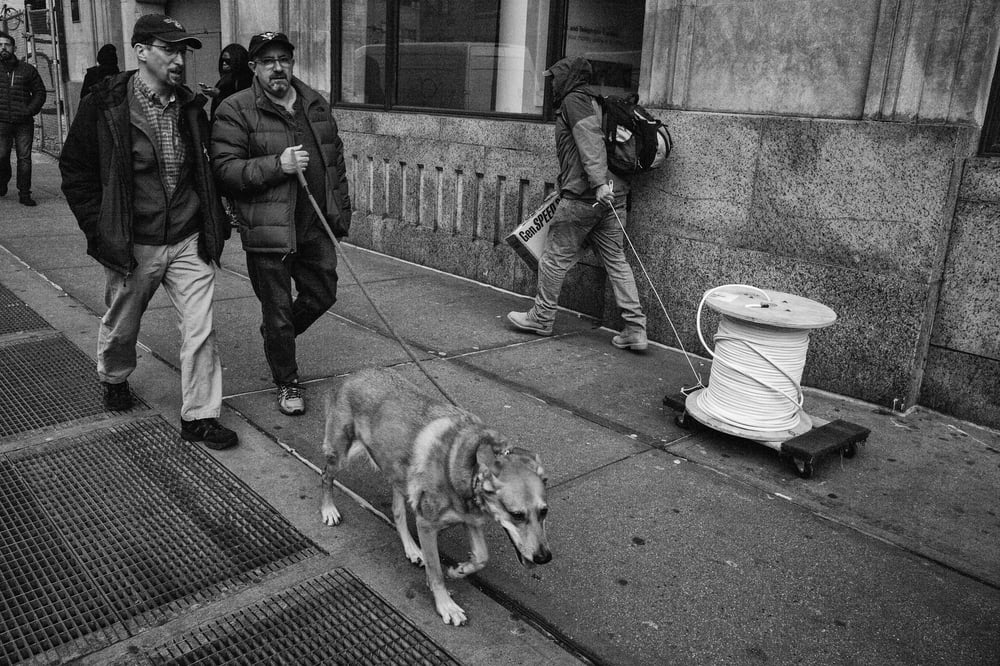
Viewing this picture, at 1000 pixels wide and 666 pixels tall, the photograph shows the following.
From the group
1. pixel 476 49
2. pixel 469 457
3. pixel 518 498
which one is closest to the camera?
pixel 518 498

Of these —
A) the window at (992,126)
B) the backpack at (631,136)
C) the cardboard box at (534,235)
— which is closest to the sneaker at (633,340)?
the cardboard box at (534,235)

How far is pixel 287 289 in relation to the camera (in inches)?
200

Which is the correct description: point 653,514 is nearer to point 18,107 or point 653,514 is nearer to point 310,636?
point 310,636

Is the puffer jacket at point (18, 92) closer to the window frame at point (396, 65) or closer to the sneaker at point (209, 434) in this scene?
the window frame at point (396, 65)

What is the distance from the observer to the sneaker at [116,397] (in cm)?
492

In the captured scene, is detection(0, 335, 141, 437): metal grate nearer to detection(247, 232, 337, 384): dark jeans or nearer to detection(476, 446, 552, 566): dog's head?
detection(247, 232, 337, 384): dark jeans

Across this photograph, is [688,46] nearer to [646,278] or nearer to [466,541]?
[646,278]

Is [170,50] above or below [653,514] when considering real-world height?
above

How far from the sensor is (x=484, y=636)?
3053mm

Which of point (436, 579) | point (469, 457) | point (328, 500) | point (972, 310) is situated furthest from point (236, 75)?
point (972, 310)

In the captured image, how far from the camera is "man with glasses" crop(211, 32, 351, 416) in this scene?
15.4 ft

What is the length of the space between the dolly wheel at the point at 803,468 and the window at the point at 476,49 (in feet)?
13.1

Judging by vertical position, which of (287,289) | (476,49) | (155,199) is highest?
(476,49)

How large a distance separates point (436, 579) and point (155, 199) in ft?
8.73
